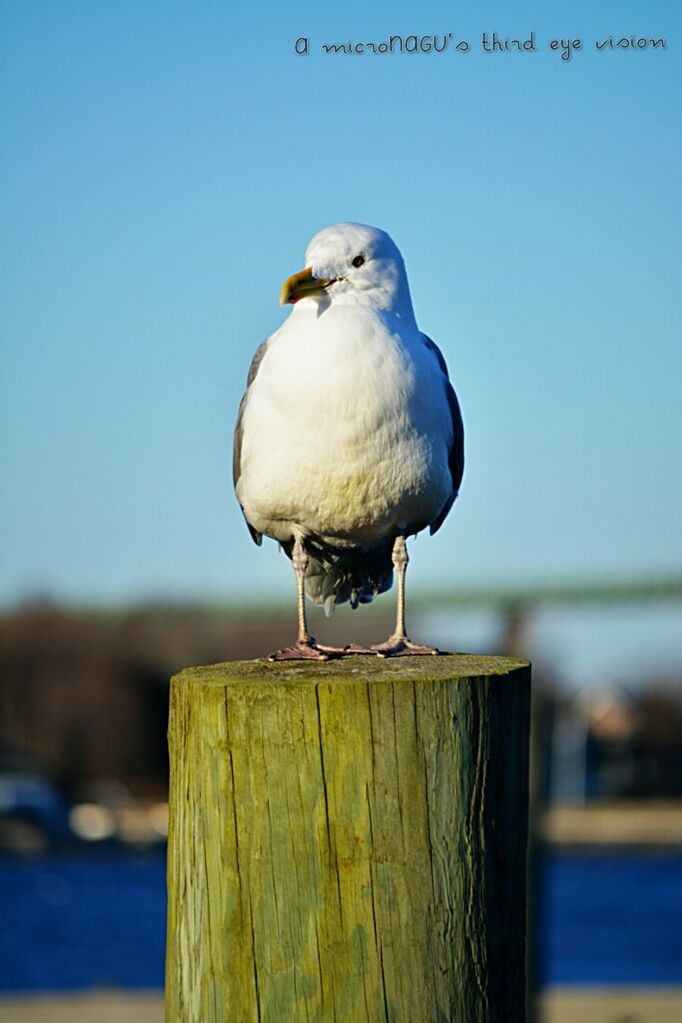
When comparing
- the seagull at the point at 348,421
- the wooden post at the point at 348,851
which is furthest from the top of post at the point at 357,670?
the seagull at the point at 348,421

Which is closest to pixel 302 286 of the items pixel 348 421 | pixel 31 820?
pixel 348 421

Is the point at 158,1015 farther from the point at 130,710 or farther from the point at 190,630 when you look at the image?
the point at 130,710

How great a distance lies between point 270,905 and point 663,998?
665 centimetres

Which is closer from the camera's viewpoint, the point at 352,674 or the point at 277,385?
the point at 352,674

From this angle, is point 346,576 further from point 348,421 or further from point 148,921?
point 148,921

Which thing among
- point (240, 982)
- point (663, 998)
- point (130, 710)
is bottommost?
point (130, 710)

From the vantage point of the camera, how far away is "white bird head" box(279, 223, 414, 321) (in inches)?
178

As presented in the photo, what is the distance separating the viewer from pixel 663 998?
30.1 ft

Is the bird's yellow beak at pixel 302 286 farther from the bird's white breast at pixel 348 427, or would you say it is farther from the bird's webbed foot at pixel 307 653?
the bird's webbed foot at pixel 307 653

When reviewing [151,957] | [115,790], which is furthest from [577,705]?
[151,957]

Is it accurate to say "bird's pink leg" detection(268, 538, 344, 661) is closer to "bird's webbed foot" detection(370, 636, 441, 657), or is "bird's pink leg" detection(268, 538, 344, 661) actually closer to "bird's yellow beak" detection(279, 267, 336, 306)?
"bird's webbed foot" detection(370, 636, 441, 657)

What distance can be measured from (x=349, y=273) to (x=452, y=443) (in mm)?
584

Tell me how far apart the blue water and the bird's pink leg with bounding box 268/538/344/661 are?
528 inches

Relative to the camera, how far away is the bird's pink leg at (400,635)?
4.05 metres
